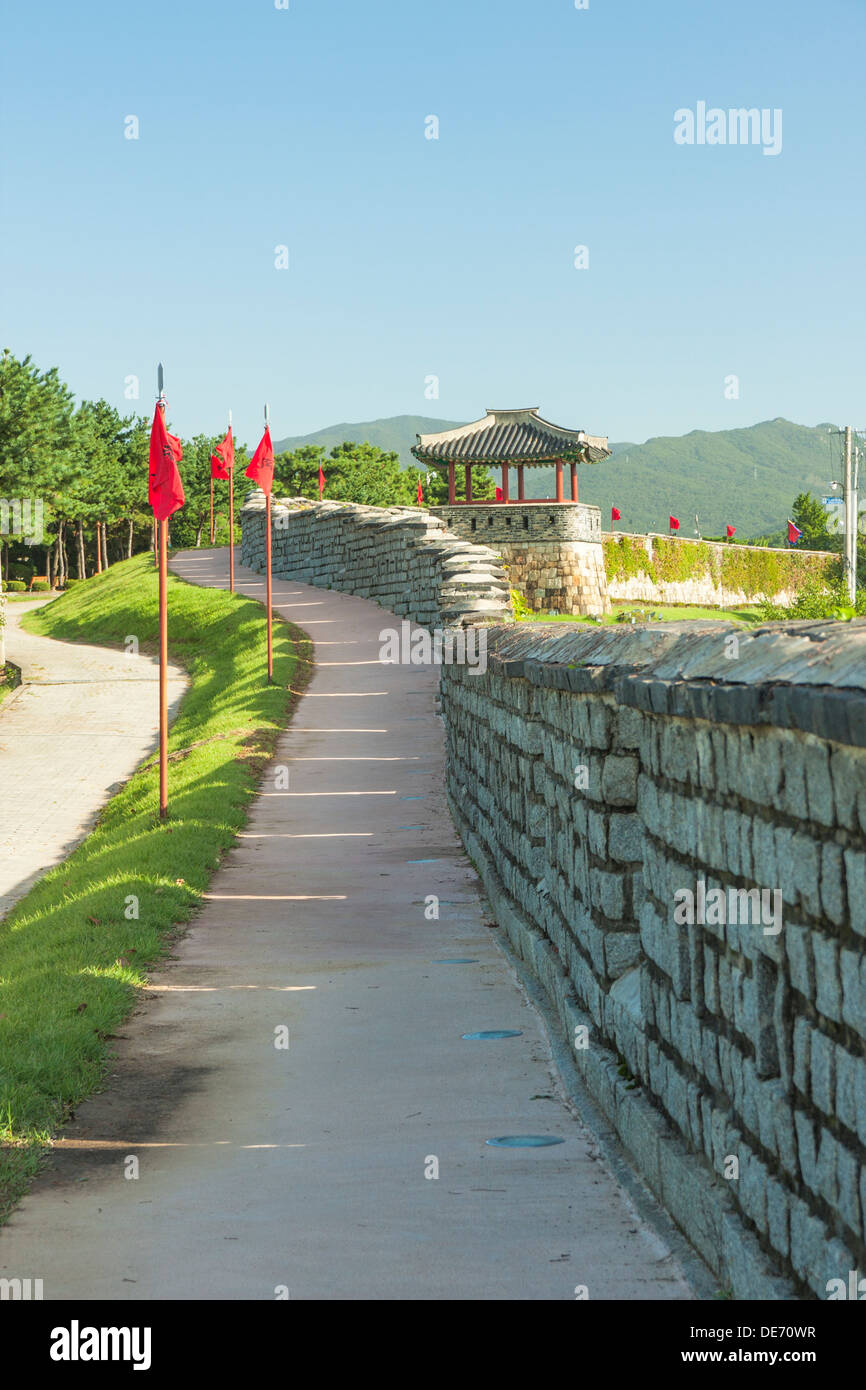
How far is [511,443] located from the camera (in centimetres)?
4534

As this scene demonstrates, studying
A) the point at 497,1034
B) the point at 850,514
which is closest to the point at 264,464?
the point at 497,1034

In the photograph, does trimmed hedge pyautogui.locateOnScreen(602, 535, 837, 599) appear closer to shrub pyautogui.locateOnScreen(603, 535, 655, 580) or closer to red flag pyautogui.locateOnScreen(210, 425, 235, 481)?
shrub pyautogui.locateOnScreen(603, 535, 655, 580)

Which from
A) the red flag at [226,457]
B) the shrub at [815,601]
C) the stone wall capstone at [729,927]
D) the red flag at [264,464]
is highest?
the red flag at [226,457]

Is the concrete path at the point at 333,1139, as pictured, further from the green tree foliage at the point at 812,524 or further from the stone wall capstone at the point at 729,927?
the green tree foliage at the point at 812,524

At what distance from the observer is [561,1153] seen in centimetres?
519

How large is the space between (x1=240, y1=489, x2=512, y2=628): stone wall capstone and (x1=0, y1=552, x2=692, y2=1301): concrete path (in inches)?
376

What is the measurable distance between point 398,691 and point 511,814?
12.5 m

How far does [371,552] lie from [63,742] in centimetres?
1133

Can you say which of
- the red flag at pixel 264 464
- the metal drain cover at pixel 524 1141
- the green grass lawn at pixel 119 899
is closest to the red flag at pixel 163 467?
the green grass lawn at pixel 119 899

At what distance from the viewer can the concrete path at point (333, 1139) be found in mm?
4156

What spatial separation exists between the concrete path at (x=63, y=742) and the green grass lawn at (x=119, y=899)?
1.71 feet
